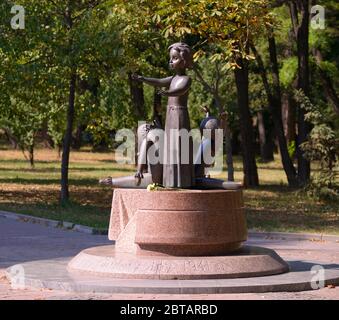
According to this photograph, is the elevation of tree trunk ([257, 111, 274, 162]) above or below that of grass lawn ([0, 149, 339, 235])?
above

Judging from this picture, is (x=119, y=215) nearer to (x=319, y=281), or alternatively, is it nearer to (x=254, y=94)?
(x=319, y=281)

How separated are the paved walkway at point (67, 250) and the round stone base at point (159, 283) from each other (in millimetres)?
121

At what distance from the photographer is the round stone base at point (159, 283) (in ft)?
38.1

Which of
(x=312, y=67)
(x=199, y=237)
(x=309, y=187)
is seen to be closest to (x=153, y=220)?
(x=199, y=237)

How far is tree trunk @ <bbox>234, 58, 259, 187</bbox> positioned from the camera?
33.7 m

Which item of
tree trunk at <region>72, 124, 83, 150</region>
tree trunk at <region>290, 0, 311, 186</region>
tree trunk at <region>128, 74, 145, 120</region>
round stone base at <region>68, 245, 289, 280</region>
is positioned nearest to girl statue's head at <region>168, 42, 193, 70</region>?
round stone base at <region>68, 245, 289, 280</region>

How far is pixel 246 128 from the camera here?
3472 cm

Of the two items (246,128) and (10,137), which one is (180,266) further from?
(10,137)

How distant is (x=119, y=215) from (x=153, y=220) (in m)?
1.06

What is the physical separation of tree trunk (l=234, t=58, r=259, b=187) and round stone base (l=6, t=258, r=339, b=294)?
2077 cm

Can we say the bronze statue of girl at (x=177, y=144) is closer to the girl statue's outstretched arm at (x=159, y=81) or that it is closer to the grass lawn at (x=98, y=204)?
the girl statue's outstretched arm at (x=159, y=81)

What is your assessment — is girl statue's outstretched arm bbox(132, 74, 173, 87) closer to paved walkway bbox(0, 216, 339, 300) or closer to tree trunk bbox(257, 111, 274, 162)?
paved walkway bbox(0, 216, 339, 300)
